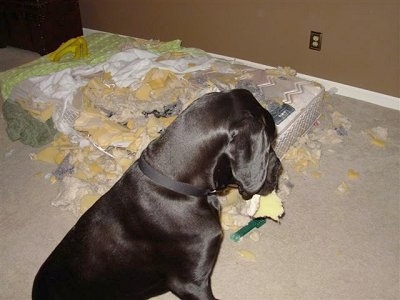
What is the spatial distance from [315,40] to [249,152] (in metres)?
2.41

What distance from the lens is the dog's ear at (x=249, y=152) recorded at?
4.19ft

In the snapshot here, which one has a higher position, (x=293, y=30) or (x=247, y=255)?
(x=293, y=30)

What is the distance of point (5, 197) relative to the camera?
99.0 inches

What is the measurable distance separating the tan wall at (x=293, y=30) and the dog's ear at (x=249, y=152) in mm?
2257

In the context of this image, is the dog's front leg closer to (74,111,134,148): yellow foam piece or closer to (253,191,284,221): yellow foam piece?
(253,191,284,221): yellow foam piece

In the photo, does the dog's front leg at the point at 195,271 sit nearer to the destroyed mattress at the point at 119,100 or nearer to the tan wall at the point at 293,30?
the destroyed mattress at the point at 119,100

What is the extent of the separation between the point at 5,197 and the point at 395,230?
2314 millimetres

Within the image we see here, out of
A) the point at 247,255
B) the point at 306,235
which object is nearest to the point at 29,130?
the point at 247,255

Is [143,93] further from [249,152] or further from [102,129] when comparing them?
[249,152]

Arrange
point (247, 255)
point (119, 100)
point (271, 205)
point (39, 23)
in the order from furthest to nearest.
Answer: point (39, 23) → point (119, 100) → point (247, 255) → point (271, 205)

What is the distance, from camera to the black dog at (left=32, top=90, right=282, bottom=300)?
4.32ft

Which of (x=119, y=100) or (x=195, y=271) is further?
(x=119, y=100)

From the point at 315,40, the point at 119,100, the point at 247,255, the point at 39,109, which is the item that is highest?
the point at 315,40

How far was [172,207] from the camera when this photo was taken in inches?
53.9
